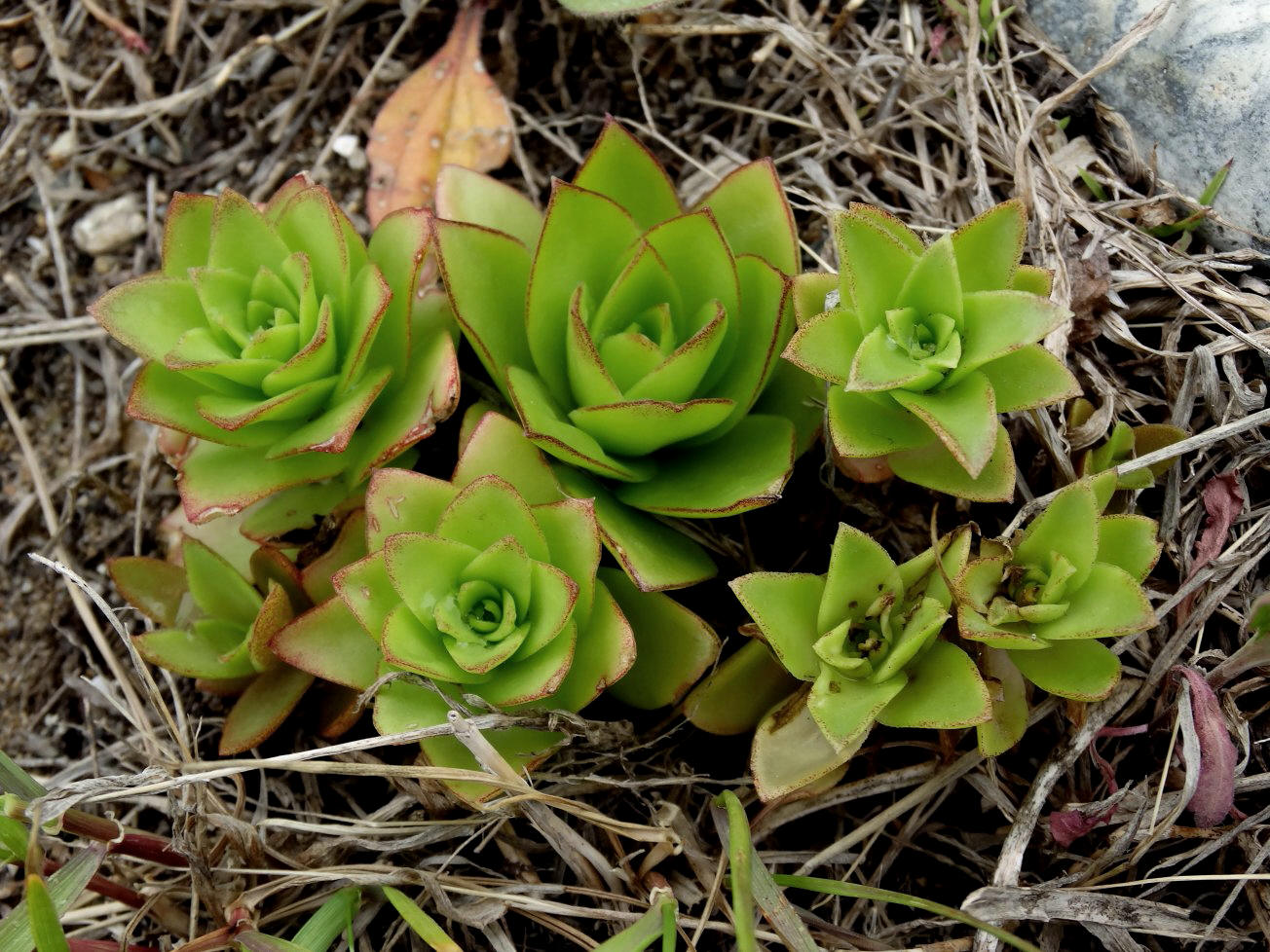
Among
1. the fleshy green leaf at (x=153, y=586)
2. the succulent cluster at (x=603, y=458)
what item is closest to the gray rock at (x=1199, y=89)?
the succulent cluster at (x=603, y=458)

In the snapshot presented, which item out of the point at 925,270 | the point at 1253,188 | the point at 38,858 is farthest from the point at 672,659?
the point at 1253,188

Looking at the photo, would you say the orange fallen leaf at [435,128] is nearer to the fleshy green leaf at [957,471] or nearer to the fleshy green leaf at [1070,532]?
the fleshy green leaf at [957,471]

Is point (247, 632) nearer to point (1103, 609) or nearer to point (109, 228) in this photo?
point (109, 228)

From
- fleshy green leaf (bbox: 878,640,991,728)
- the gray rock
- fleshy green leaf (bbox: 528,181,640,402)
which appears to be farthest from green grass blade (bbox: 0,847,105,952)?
the gray rock

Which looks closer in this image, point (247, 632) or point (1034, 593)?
point (1034, 593)

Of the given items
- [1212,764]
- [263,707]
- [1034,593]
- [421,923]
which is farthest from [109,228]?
[1212,764]

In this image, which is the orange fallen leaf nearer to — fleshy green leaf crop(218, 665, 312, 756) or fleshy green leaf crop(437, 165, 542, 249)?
fleshy green leaf crop(437, 165, 542, 249)
